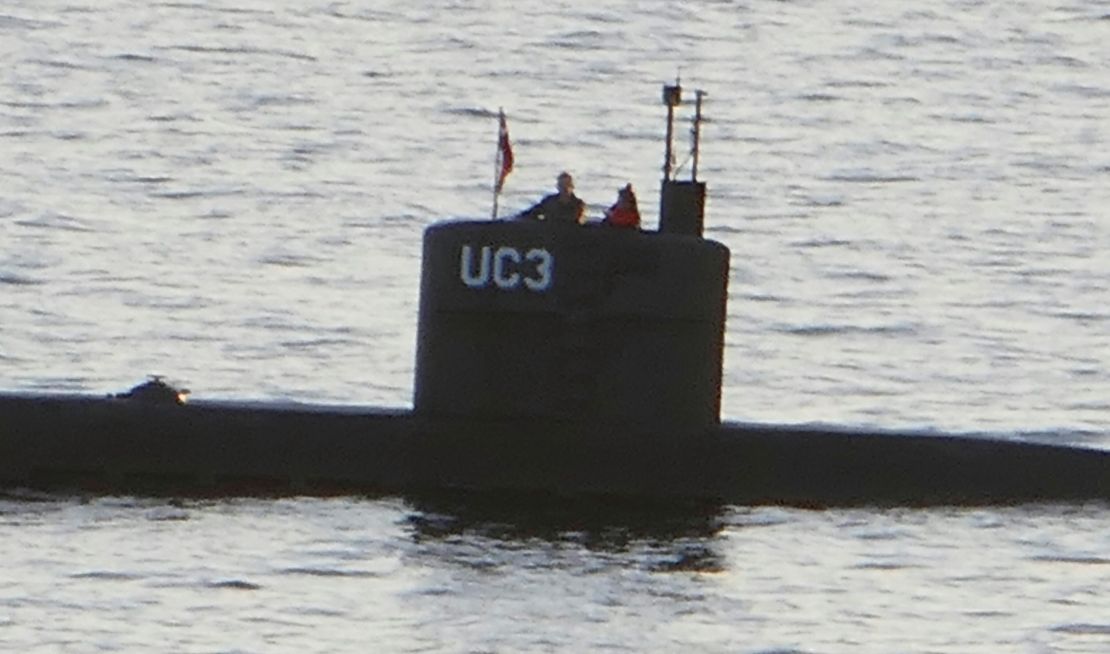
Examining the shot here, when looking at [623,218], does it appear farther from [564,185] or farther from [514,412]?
[514,412]

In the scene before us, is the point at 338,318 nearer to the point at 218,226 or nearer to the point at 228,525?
the point at 218,226

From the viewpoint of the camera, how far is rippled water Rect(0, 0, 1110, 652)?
24.5 m

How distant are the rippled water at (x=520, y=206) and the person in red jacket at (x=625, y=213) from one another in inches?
84.5

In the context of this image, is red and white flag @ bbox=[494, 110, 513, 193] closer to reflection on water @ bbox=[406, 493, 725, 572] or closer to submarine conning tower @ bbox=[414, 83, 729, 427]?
submarine conning tower @ bbox=[414, 83, 729, 427]

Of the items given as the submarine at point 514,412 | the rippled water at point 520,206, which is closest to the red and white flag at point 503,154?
the submarine at point 514,412

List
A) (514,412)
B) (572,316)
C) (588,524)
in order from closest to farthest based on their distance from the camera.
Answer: (588,524)
(572,316)
(514,412)

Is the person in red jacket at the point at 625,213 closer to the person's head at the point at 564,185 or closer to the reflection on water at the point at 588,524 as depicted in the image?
the person's head at the point at 564,185

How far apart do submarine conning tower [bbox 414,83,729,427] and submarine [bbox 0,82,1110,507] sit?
0.01 metres

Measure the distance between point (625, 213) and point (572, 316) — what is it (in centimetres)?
89

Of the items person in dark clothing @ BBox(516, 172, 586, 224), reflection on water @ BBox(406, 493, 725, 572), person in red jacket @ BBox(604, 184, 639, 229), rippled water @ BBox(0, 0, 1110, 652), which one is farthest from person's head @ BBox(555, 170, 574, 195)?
rippled water @ BBox(0, 0, 1110, 652)

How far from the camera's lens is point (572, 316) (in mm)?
26953

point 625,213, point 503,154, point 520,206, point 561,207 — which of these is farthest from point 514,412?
point 520,206

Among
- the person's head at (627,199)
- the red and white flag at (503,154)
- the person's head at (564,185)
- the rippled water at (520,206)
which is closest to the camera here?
the rippled water at (520,206)

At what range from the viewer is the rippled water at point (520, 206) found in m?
24.5
